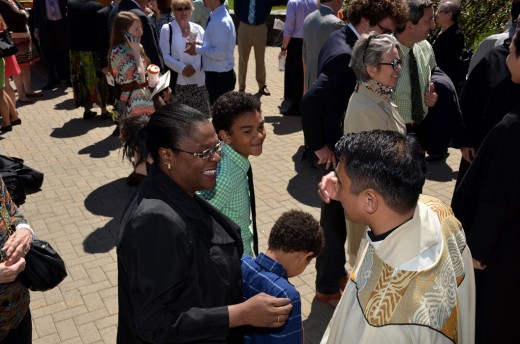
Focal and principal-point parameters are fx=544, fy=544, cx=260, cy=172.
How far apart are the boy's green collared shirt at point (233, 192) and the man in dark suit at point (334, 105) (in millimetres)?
1187

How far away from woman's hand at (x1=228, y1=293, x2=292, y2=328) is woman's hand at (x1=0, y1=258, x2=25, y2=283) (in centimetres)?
124

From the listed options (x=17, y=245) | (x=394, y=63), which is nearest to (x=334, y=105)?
(x=394, y=63)

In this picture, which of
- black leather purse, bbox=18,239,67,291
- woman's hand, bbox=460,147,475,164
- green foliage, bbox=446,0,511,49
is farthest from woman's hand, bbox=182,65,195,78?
green foliage, bbox=446,0,511,49

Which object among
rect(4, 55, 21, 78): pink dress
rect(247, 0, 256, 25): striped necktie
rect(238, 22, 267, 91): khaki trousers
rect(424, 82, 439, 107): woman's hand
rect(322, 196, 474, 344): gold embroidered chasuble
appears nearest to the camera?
rect(322, 196, 474, 344): gold embroidered chasuble

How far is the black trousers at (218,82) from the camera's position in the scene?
7.50 m

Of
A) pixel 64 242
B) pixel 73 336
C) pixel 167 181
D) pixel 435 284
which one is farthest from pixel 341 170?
pixel 64 242

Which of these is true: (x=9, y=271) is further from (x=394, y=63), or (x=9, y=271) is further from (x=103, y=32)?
(x=103, y=32)

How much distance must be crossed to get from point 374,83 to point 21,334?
2690 mm

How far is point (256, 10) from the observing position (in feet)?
32.1

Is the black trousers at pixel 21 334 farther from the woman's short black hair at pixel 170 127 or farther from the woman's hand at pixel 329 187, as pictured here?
the woman's hand at pixel 329 187

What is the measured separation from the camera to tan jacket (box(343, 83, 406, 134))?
3768 mm

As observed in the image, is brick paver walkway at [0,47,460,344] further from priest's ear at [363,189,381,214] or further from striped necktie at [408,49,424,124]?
priest's ear at [363,189,381,214]

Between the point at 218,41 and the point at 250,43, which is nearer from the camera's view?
the point at 218,41

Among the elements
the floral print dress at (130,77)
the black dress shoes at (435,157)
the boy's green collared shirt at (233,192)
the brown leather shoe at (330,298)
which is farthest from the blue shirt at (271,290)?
the black dress shoes at (435,157)
